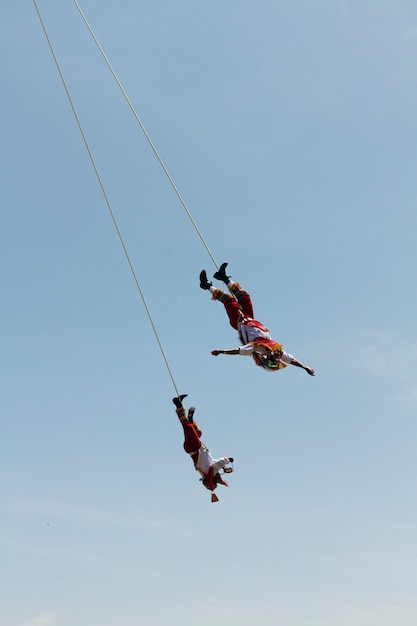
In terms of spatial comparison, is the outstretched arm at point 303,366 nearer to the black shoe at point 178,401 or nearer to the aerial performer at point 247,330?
the aerial performer at point 247,330

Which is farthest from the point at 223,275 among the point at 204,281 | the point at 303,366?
the point at 303,366

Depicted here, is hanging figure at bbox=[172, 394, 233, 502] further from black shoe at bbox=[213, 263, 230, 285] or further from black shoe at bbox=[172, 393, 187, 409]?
black shoe at bbox=[213, 263, 230, 285]

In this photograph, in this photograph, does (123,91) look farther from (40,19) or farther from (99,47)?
(40,19)

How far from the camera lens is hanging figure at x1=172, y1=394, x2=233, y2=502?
14.7m

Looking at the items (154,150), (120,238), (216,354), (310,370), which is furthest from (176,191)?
(310,370)

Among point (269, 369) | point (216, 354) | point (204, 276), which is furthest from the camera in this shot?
point (204, 276)

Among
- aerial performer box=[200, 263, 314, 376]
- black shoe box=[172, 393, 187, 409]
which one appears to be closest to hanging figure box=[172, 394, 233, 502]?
black shoe box=[172, 393, 187, 409]

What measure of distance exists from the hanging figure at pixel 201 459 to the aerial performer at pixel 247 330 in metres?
1.90

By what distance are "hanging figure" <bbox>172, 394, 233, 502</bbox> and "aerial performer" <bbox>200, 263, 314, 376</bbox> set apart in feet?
6.23

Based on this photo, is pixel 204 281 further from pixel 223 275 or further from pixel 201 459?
pixel 201 459

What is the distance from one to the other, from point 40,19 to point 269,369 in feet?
30.5

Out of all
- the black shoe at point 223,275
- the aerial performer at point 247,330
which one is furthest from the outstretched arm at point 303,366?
the black shoe at point 223,275

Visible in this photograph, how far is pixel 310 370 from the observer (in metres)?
14.5

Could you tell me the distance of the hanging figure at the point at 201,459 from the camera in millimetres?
14703
